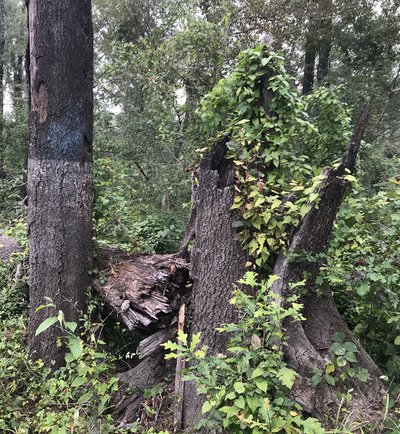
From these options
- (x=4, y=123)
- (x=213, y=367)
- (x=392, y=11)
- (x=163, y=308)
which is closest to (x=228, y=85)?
(x=163, y=308)

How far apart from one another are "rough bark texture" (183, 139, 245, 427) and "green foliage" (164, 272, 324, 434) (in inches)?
24.0

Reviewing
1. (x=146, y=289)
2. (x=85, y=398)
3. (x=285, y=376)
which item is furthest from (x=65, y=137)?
(x=285, y=376)

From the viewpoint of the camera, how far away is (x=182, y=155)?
7258mm

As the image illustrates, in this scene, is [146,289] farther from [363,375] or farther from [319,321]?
[363,375]

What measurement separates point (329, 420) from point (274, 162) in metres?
1.88

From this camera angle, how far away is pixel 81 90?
120 inches

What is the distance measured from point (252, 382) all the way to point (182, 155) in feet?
18.9

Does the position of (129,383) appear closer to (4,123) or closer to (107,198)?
(107,198)

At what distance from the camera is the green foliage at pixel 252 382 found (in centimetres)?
187

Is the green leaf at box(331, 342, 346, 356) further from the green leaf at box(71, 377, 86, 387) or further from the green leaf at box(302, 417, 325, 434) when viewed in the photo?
the green leaf at box(71, 377, 86, 387)

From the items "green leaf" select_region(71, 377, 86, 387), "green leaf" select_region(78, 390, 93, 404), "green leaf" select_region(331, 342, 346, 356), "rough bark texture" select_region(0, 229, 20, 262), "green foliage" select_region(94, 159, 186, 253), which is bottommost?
"green leaf" select_region(78, 390, 93, 404)

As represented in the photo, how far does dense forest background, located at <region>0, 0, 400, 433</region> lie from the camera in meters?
2.55

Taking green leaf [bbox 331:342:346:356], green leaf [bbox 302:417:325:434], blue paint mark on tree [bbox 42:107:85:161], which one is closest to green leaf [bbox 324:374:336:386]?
green leaf [bbox 331:342:346:356]

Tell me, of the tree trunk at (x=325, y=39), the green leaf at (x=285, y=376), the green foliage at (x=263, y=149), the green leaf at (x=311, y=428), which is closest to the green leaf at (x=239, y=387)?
the green leaf at (x=285, y=376)
